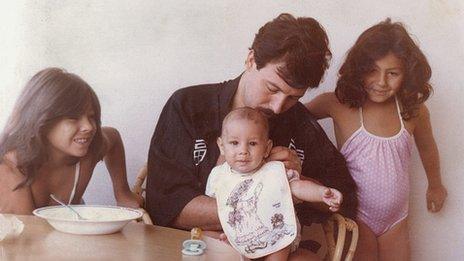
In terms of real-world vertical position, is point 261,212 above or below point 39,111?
below

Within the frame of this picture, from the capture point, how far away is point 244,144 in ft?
4.25

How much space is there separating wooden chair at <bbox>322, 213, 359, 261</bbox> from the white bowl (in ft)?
1.47

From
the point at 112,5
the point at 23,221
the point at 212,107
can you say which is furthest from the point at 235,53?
the point at 23,221

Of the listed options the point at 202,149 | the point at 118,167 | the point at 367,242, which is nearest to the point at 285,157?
the point at 202,149

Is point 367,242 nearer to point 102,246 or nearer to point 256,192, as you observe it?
point 256,192

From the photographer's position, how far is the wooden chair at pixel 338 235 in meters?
1.39

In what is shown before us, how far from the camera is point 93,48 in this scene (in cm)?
147

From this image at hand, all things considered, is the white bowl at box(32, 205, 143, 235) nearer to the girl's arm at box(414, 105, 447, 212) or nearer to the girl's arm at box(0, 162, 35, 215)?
the girl's arm at box(0, 162, 35, 215)

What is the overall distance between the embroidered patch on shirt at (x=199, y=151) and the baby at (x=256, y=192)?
9 centimetres

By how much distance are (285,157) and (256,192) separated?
0.33ft

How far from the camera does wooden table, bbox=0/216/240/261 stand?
106cm

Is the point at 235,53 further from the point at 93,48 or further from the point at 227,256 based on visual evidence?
the point at 227,256

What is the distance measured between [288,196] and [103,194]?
1.54ft

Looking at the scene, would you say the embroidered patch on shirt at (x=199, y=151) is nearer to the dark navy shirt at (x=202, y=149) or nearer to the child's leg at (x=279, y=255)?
the dark navy shirt at (x=202, y=149)
